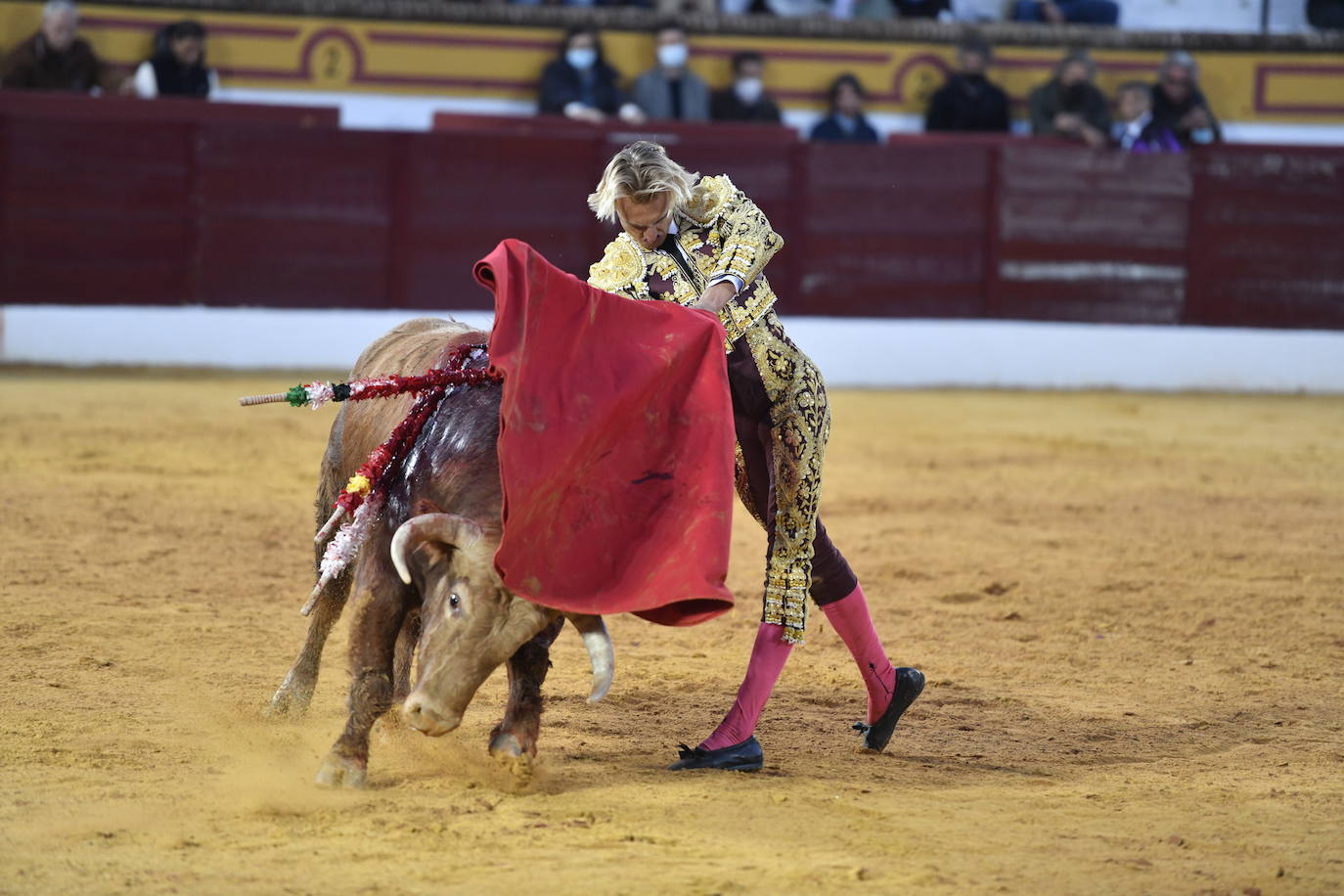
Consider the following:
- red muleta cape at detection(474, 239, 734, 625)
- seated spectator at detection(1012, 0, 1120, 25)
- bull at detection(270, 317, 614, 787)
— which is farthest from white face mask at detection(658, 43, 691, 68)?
red muleta cape at detection(474, 239, 734, 625)

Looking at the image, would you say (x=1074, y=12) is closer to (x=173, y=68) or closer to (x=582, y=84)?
(x=582, y=84)

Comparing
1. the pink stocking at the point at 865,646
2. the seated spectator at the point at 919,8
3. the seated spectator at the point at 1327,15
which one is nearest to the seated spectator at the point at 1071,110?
the seated spectator at the point at 919,8

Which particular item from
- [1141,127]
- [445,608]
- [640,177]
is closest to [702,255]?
[640,177]

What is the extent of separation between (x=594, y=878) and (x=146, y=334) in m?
8.16

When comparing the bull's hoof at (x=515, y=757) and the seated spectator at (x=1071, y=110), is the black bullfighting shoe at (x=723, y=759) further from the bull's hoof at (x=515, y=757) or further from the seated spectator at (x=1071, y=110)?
the seated spectator at (x=1071, y=110)

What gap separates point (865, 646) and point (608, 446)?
0.81 metres

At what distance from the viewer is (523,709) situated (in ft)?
10.1

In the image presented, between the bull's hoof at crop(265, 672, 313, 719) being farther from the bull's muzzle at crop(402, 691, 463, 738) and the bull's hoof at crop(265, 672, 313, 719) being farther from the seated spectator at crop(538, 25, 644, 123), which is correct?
the seated spectator at crop(538, 25, 644, 123)

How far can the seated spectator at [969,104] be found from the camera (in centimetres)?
1111

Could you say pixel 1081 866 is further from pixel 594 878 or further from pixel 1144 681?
pixel 1144 681

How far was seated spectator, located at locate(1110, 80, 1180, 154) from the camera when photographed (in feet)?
36.6

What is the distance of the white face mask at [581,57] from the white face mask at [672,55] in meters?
0.46

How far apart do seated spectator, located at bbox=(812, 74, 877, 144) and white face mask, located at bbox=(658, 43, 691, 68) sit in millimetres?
1022

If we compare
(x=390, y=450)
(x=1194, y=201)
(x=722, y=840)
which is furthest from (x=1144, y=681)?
(x=1194, y=201)
